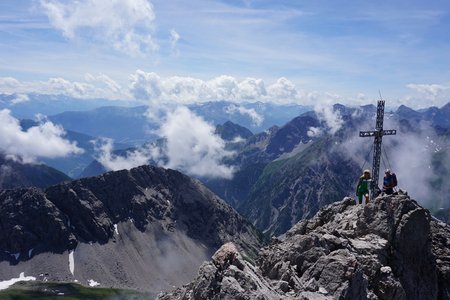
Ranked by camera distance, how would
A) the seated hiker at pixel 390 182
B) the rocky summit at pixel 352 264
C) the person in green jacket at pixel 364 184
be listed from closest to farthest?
the rocky summit at pixel 352 264
the seated hiker at pixel 390 182
the person in green jacket at pixel 364 184

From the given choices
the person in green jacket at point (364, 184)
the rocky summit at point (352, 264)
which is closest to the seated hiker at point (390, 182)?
the rocky summit at point (352, 264)

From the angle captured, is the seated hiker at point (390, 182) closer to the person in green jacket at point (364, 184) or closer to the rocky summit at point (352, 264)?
the rocky summit at point (352, 264)

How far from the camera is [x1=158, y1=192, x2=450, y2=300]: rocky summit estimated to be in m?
26.9

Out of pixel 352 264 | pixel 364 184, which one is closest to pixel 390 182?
pixel 364 184

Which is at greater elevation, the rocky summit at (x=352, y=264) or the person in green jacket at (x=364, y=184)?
the person in green jacket at (x=364, y=184)

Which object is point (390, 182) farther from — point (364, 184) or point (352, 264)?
point (352, 264)

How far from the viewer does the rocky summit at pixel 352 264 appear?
88.4 ft

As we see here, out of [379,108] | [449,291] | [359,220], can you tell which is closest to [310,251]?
[359,220]

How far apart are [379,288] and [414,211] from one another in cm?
Result: 812

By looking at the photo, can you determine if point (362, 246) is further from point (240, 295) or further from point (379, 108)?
point (379, 108)

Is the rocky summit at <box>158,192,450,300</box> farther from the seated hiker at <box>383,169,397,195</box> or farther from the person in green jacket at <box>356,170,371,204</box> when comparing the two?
the person in green jacket at <box>356,170,371,204</box>

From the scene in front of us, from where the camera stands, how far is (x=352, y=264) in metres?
29.4

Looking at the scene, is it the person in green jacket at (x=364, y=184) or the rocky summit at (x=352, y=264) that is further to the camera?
the person in green jacket at (x=364, y=184)

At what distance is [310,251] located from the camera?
32688 mm
